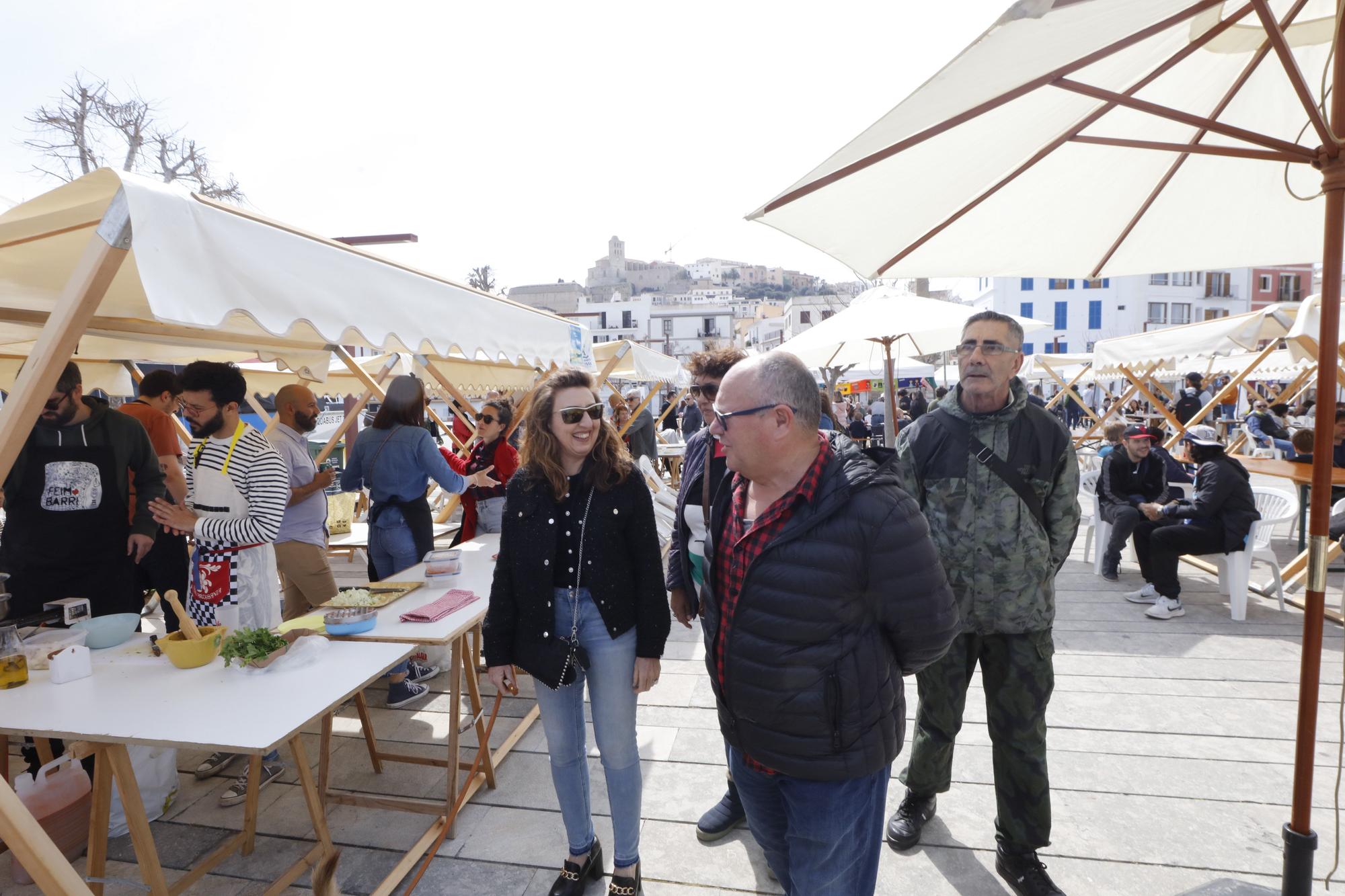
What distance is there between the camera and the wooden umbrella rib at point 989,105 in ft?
5.09

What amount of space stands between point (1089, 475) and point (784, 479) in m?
8.70

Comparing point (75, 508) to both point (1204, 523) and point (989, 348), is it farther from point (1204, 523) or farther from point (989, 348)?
point (1204, 523)

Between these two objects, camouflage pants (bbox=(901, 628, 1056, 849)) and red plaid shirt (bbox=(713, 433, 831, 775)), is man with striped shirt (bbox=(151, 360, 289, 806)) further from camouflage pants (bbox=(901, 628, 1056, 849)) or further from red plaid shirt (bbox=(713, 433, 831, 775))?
camouflage pants (bbox=(901, 628, 1056, 849))

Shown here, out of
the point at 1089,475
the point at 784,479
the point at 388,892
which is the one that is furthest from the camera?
the point at 1089,475

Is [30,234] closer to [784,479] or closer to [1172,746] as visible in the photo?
[784,479]

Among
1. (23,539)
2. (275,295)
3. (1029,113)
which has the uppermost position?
(1029,113)

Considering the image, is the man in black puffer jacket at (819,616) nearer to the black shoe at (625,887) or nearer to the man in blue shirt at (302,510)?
the black shoe at (625,887)

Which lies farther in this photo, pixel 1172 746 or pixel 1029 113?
pixel 1172 746

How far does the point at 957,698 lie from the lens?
255 centimetres

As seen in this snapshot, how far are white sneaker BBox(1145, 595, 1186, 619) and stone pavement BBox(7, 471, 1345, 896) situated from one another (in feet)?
2.39

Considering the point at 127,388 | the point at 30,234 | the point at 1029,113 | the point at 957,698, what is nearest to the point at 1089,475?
the point at 957,698

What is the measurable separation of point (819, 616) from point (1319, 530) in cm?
125

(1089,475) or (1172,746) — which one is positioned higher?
(1089,475)

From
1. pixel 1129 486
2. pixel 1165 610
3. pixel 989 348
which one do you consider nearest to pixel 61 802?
pixel 989 348
